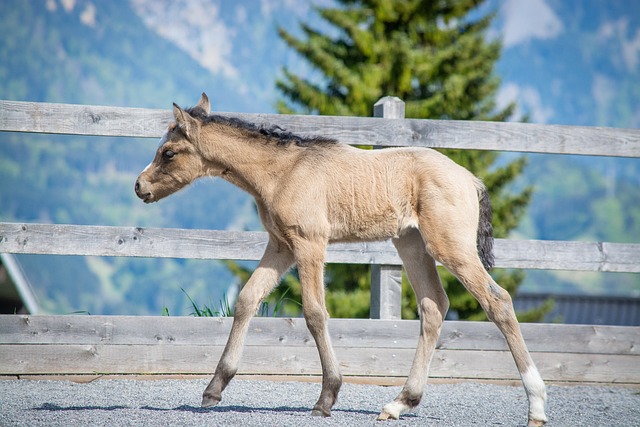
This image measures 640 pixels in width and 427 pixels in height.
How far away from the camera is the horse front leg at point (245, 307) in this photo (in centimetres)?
502

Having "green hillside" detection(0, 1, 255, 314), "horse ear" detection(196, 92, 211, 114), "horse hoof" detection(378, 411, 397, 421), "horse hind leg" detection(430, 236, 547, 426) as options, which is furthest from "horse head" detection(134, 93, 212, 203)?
"green hillside" detection(0, 1, 255, 314)

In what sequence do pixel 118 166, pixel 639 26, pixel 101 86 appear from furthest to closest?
pixel 639 26
pixel 118 166
pixel 101 86

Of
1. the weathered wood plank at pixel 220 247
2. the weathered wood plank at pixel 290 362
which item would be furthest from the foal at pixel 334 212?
the weathered wood plank at pixel 290 362

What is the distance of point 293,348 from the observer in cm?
641

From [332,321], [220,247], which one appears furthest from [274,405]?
[220,247]

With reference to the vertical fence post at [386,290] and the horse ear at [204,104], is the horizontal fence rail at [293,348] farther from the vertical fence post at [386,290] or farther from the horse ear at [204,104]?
the horse ear at [204,104]

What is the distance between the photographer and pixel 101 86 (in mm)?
158875

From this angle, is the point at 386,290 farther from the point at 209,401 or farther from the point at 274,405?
the point at 209,401

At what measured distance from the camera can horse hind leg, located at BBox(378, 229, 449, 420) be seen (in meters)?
5.05

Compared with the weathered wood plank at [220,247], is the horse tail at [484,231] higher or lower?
higher

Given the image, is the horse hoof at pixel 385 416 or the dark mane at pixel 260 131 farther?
the dark mane at pixel 260 131

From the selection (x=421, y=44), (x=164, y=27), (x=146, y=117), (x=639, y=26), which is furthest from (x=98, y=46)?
(x=146, y=117)

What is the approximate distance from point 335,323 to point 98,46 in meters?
163

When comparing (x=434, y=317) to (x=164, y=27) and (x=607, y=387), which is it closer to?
(x=607, y=387)
